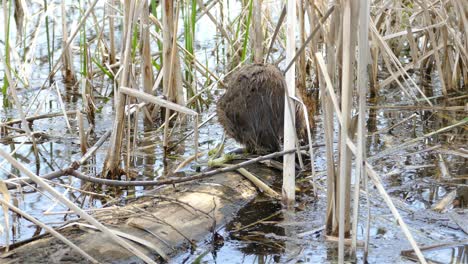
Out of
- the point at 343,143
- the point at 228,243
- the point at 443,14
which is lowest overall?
the point at 228,243

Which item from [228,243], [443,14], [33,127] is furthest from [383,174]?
[33,127]

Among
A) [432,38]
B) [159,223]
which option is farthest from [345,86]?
[432,38]

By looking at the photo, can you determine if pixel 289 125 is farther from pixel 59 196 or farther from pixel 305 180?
pixel 59 196

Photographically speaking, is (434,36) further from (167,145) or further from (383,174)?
(167,145)

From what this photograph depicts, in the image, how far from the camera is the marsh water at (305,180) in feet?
9.76

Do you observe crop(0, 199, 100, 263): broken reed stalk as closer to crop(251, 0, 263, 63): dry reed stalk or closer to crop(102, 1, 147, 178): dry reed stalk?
crop(102, 1, 147, 178): dry reed stalk

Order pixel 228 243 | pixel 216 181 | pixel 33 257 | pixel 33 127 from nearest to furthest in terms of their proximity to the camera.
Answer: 1. pixel 33 257
2. pixel 228 243
3. pixel 216 181
4. pixel 33 127

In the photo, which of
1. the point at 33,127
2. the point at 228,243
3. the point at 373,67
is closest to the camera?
the point at 228,243

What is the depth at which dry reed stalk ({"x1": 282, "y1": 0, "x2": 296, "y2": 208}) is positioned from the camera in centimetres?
318

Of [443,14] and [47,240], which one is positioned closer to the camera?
[47,240]

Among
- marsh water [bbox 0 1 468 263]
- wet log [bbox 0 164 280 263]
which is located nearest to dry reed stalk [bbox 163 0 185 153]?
marsh water [bbox 0 1 468 263]

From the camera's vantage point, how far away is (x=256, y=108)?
3719 millimetres

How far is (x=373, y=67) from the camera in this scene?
5.28m

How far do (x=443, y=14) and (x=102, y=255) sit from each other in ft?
9.99
